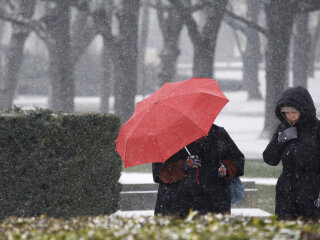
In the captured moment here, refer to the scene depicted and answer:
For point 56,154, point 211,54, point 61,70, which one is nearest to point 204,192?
point 56,154

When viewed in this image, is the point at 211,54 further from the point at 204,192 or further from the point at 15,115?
the point at 204,192

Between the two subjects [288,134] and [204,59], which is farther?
[204,59]

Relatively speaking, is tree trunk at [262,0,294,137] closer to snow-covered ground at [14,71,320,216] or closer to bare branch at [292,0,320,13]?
bare branch at [292,0,320,13]

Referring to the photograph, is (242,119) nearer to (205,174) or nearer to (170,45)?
(170,45)

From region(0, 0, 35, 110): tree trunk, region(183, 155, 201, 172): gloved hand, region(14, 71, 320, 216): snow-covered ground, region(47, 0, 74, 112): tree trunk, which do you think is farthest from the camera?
region(0, 0, 35, 110): tree trunk

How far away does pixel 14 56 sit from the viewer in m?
23.1

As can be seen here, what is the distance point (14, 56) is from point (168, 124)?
63.7 ft

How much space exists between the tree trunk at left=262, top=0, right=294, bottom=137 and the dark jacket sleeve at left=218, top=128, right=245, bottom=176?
13104 millimetres

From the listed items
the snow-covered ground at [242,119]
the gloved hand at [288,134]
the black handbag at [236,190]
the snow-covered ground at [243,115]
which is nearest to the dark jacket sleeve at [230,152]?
the black handbag at [236,190]

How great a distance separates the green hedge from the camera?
24.2 ft

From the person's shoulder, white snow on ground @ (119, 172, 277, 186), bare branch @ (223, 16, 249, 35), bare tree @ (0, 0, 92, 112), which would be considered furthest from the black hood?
bare branch @ (223, 16, 249, 35)

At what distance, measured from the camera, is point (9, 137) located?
735cm

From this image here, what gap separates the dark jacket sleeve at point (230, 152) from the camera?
466cm

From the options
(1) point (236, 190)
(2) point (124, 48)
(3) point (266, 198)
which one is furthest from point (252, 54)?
(1) point (236, 190)
